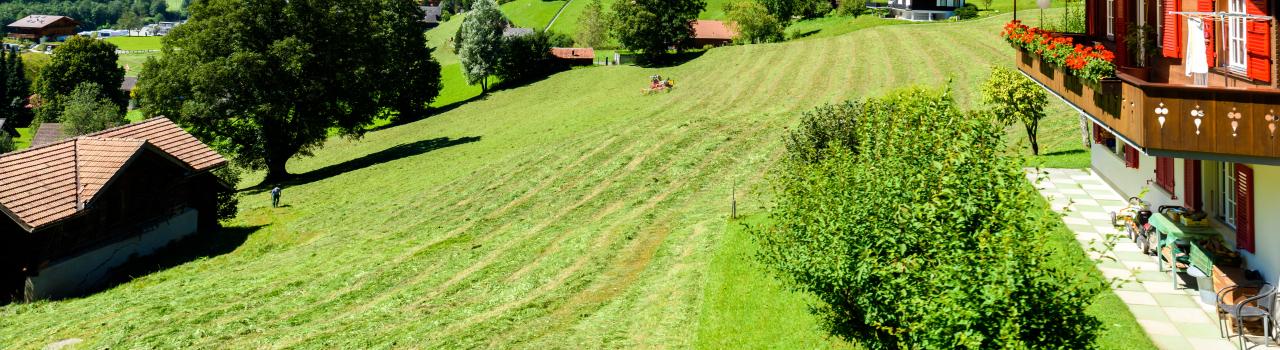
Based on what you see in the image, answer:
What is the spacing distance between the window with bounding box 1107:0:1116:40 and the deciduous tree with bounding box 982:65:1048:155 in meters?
10.9

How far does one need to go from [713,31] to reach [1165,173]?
107720mm

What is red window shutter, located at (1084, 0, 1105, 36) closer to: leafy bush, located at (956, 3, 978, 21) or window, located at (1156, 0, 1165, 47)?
window, located at (1156, 0, 1165, 47)

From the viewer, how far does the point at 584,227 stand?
35.2 metres

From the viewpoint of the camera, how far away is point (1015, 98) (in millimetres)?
35469

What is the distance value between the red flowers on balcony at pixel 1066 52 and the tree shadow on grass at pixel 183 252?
1256 inches

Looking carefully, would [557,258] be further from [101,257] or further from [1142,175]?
[101,257]

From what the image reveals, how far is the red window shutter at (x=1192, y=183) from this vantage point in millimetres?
20875

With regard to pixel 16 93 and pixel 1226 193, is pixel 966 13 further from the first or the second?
pixel 16 93

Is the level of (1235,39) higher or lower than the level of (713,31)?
lower

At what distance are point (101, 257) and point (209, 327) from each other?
13.7 meters

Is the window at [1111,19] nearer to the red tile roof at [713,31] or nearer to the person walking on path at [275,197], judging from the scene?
the person walking on path at [275,197]

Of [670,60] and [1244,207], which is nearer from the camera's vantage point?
[1244,207]

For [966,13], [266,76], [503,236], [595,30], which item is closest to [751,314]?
[503,236]

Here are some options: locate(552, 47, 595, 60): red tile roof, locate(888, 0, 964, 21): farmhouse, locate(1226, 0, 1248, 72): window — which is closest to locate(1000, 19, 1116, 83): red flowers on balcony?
locate(1226, 0, 1248, 72): window
